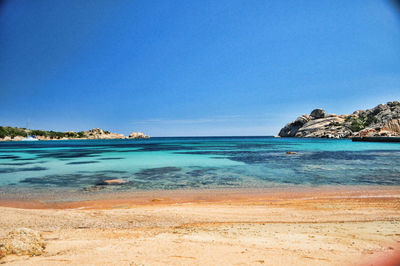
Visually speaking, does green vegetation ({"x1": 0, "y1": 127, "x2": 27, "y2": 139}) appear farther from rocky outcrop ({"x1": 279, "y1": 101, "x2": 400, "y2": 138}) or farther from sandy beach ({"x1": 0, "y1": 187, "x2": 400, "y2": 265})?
rocky outcrop ({"x1": 279, "y1": 101, "x2": 400, "y2": 138})

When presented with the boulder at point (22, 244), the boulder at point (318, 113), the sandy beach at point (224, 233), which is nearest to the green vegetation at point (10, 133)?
the sandy beach at point (224, 233)

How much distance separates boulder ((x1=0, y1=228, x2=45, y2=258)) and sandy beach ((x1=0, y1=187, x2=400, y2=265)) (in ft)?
0.54

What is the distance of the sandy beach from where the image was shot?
4324mm

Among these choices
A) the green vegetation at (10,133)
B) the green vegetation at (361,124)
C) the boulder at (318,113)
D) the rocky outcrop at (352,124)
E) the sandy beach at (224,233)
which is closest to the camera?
the sandy beach at (224,233)

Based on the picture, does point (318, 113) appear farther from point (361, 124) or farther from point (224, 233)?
point (224, 233)

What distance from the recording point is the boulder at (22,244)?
14.4 ft

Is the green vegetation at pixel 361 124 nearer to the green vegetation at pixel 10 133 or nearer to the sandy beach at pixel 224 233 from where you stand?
the sandy beach at pixel 224 233

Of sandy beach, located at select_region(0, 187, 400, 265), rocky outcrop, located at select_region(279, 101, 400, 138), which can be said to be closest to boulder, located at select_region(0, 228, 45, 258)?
sandy beach, located at select_region(0, 187, 400, 265)

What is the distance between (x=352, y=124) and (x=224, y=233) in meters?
170

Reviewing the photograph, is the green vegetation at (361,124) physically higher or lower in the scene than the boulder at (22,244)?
higher

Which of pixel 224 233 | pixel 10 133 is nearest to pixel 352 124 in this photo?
pixel 224 233

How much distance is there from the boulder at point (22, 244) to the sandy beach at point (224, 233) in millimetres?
166

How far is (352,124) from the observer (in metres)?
145

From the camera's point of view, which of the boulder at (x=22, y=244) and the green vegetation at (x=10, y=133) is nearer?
the boulder at (x=22, y=244)
